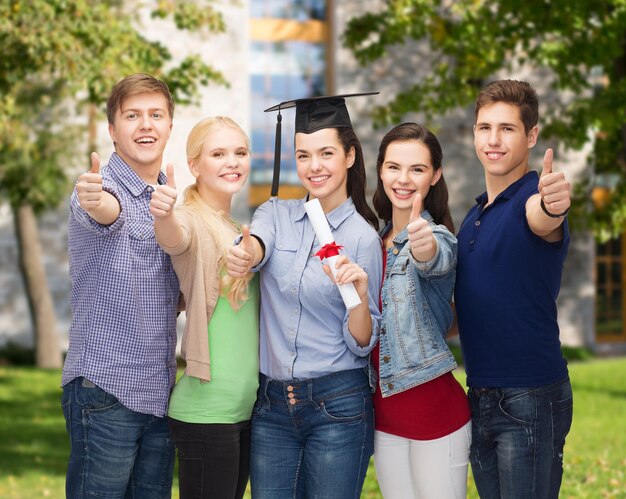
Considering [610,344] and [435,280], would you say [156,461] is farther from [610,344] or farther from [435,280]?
[610,344]

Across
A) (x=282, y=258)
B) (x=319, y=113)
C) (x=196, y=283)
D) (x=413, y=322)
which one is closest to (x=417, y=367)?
(x=413, y=322)

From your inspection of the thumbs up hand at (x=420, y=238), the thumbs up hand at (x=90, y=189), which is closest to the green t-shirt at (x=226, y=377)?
the thumbs up hand at (x=90, y=189)

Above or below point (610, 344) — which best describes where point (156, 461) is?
above

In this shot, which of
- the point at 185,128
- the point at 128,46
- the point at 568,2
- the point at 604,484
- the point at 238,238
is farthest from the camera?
the point at 185,128

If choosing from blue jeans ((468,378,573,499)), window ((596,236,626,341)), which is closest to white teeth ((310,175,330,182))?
blue jeans ((468,378,573,499))

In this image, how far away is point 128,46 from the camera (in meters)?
7.87

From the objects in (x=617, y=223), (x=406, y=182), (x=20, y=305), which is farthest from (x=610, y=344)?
(x=406, y=182)

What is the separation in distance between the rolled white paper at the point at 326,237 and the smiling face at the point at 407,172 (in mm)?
307

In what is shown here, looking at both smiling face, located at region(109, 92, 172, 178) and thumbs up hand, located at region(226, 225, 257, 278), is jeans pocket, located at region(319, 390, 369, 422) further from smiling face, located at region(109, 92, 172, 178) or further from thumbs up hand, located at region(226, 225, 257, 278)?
smiling face, located at region(109, 92, 172, 178)

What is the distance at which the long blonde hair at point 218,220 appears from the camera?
11.0 ft

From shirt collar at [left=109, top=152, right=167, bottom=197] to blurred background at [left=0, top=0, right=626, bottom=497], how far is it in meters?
0.75

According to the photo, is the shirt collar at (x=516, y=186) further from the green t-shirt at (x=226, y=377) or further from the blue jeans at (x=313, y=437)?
the green t-shirt at (x=226, y=377)

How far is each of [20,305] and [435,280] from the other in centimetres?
1475

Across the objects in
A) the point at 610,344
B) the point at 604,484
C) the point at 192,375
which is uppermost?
the point at 192,375
